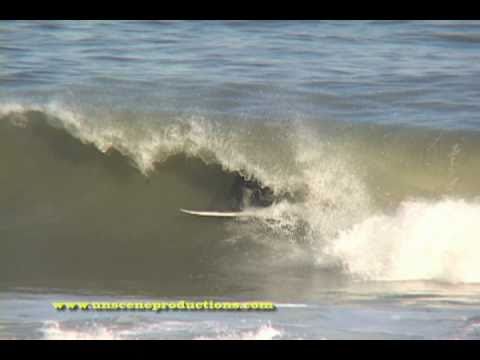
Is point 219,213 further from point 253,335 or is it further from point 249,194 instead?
point 253,335

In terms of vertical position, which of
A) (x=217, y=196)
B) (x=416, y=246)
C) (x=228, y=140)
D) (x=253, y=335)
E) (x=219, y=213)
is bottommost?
(x=253, y=335)

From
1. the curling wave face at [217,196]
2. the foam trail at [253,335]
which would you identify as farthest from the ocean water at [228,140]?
the foam trail at [253,335]

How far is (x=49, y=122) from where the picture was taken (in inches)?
364

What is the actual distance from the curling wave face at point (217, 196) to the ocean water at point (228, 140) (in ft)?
0.06

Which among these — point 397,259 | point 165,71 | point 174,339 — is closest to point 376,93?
point 397,259

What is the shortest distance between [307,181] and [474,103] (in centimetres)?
227

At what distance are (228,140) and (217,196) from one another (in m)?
0.71

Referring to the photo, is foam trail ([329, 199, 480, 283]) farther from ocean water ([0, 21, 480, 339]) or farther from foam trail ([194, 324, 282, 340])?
foam trail ([194, 324, 282, 340])

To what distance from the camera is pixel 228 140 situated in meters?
9.08

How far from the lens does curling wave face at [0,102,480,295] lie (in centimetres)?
845

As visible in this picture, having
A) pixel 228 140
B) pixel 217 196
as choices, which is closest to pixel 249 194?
pixel 217 196

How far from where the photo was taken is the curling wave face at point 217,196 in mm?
8445

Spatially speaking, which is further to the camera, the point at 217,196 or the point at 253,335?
the point at 217,196

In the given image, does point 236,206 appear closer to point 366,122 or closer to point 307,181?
point 307,181
